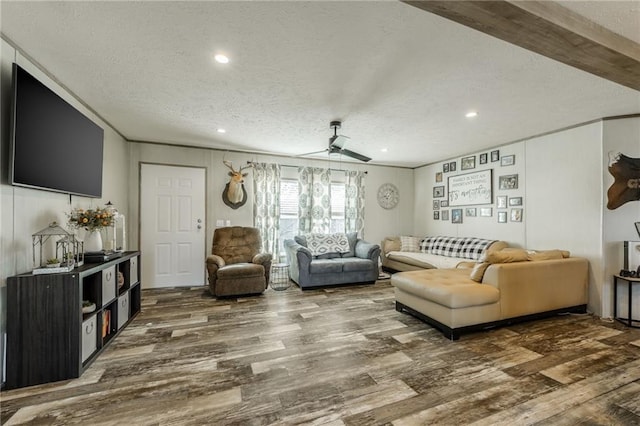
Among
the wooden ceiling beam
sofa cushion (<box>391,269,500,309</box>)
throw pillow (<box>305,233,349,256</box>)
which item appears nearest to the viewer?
the wooden ceiling beam

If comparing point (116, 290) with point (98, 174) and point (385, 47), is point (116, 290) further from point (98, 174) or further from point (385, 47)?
point (385, 47)

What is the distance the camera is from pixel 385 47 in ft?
6.26

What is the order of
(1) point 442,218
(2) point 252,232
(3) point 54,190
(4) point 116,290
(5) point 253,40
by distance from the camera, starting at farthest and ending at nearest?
(1) point 442,218 → (2) point 252,232 → (4) point 116,290 → (3) point 54,190 → (5) point 253,40

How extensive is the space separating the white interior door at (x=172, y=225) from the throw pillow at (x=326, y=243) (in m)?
1.93

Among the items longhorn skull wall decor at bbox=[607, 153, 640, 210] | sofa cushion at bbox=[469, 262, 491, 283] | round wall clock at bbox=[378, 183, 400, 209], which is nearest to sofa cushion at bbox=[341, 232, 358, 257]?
round wall clock at bbox=[378, 183, 400, 209]

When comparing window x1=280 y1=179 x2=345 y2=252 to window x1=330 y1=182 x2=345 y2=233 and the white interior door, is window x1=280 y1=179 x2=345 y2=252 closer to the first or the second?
window x1=330 y1=182 x2=345 y2=233

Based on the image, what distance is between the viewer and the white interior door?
4.44 metres

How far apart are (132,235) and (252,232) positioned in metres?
1.88

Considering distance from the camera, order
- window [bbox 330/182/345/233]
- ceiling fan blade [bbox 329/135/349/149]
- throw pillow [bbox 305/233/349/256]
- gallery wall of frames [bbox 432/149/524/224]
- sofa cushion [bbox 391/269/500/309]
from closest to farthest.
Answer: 1. sofa cushion [bbox 391/269/500/309]
2. ceiling fan blade [bbox 329/135/349/149]
3. gallery wall of frames [bbox 432/149/524/224]
4. throw pillow [bbox 305/233/349/256]
5. window [bbox 330/182/345/233]

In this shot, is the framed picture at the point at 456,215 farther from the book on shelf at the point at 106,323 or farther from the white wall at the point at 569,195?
the book on shelf at the point at 106,323

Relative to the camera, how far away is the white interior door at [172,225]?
4441 millimetres

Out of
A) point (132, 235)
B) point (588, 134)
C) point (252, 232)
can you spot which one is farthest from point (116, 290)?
point (588, 134)

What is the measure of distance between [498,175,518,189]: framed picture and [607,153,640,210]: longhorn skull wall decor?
1.14 m

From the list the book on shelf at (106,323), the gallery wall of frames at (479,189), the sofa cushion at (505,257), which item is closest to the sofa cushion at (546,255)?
the sofa cushion at (505,257)
